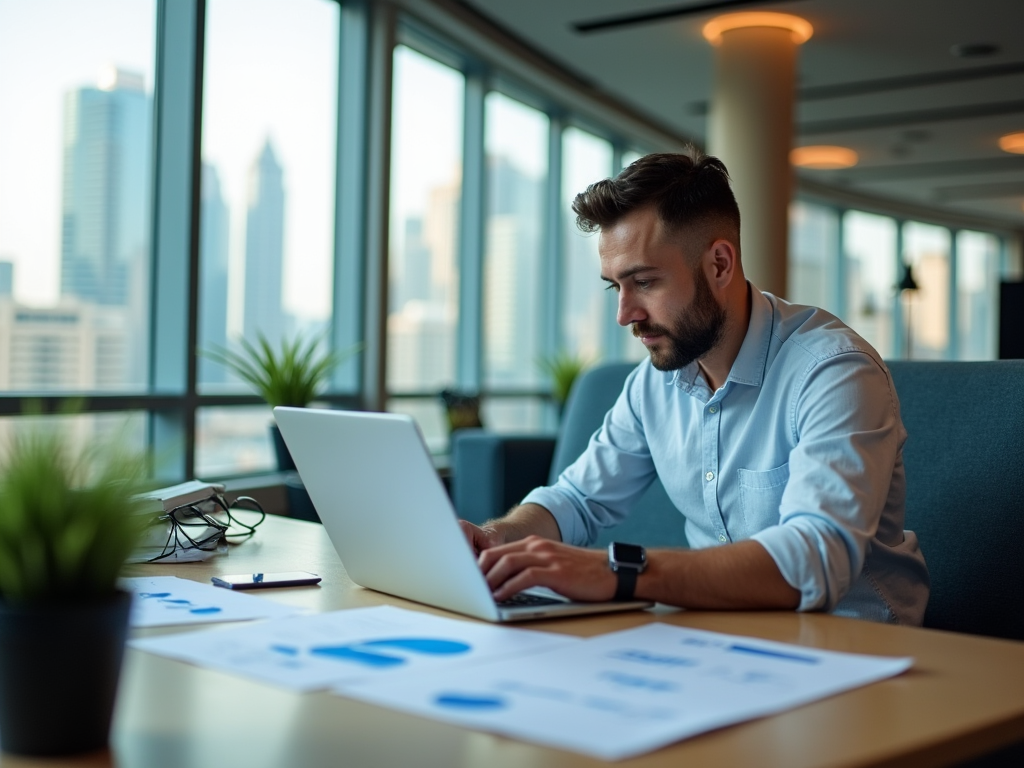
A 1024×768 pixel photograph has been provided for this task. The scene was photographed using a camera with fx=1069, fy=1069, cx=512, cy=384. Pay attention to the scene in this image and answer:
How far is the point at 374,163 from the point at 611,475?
4.05 metres

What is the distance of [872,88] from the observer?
7383 mm

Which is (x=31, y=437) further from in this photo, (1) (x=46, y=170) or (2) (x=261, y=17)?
(2) (x=261, y=17)

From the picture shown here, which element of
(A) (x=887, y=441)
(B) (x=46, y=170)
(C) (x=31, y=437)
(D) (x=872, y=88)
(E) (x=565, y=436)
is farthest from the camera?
(D) (x=872, y=88)

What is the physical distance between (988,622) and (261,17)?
168 inches

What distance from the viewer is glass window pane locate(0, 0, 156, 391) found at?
378 cm

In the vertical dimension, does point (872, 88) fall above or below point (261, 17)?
above

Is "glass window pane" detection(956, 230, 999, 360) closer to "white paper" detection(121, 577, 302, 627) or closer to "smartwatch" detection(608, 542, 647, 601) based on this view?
"smartwatch" detection(608, 542, 647, 601)

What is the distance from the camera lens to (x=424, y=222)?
639cm

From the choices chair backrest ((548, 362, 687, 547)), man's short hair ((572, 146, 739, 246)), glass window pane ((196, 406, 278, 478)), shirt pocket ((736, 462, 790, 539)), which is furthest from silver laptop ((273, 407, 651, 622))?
glass window pane ((196, 406, 278, 478))

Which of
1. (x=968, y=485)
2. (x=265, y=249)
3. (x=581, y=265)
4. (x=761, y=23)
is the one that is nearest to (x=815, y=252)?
(x=581, y=265)

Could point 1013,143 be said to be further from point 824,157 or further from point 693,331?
point 693,331

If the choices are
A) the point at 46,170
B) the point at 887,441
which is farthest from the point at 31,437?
the point at 46,170

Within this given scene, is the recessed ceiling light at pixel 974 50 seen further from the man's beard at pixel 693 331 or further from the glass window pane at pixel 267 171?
the man's beard at pixel 693 331

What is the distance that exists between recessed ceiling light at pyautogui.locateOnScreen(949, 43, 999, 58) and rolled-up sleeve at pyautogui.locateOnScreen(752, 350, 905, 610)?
5609 millimetres
